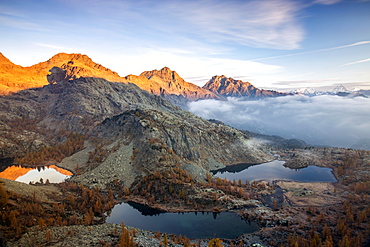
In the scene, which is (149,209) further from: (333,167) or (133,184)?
(333,167)

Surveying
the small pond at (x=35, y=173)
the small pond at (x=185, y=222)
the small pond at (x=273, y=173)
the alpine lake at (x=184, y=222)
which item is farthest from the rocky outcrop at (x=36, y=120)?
the small pond at (x=273, y=173)

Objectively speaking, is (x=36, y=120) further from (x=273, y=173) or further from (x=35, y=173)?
(x=273, y=173)

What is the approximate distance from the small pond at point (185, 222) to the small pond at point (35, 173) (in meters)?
46.9

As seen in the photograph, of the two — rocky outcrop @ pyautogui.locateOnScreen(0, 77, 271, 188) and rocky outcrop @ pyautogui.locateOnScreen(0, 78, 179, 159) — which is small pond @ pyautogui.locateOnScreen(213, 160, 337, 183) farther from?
rocky outcrop @ pyautogui.locateOnScreen(0, 78, 179, 159)

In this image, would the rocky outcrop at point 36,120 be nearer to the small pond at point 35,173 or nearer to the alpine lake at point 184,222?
the small pond at point 35,173

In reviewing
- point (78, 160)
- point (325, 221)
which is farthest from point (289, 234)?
point (78, 160)

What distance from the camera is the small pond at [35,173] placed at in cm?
10257

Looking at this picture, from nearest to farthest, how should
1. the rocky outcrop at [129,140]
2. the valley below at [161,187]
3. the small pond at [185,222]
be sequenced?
the valley below at [161,187]
the small pond at [185,222]
the rocky outcrop at [129,140]

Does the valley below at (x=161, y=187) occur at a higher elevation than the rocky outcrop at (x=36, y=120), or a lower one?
lower

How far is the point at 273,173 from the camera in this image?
133 meters

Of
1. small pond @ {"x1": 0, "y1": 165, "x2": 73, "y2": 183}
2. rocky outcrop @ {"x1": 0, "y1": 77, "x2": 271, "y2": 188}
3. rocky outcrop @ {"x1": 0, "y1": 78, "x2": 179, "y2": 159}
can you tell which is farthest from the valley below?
small pond @ {"x1": 0, "y1": 165, "x2": 73, "y2": 183}

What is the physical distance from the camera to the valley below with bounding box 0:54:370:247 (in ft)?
179

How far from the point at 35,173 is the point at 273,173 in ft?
453

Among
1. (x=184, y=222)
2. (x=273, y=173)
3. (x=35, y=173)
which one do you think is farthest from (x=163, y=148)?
(x=273, y=173)
